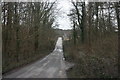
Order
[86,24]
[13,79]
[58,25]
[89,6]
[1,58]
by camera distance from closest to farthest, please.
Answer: [13,79] < [1,58] < [89,6] < [86,24] < [58,25]

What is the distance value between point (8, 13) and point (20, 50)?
24.0 ft

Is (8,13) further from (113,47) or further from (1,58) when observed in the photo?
(113,47)

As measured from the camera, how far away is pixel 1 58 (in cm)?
2156

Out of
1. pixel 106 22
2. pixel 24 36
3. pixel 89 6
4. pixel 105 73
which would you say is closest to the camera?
pixel 105 73

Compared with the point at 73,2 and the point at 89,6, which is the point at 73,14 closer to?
the point at 73,2

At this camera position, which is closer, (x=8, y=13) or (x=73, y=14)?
(x=8, y=13)

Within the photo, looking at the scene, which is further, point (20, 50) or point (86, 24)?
point (86, 24)

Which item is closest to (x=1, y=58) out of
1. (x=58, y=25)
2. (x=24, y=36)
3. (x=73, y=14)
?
(x=24, y=36)

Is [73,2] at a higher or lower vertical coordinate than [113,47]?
higher

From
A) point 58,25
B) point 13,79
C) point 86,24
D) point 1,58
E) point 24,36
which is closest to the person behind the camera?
point 13,79

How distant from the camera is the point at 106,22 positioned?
32.2 metres

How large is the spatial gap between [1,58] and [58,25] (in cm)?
2856

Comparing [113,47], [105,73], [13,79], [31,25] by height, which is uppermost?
[31,25]

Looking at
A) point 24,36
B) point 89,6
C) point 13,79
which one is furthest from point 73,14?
point 13,79
